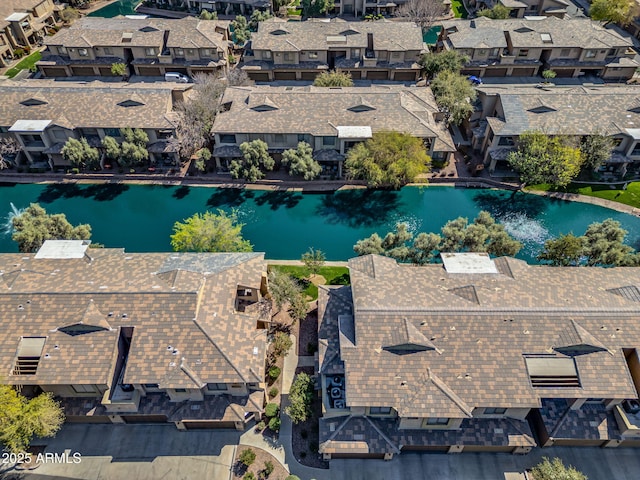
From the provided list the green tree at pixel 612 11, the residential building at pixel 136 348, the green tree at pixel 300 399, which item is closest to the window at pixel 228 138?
the residential building at pixel 136 348

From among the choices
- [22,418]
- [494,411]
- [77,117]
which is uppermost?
[77,117]

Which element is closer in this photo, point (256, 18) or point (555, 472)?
point (555, 472)

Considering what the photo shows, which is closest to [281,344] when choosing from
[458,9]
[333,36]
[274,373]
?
[274,373]

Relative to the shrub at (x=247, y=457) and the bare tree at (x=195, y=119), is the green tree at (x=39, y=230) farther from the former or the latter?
the shrub at (x=247, y=457)

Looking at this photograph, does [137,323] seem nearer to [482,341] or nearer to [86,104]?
[482,341]

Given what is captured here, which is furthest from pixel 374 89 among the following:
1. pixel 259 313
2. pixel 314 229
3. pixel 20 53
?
pixel 20 53

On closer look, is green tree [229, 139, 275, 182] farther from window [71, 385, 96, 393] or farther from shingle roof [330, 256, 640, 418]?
window [71, 385, 96, 393]
